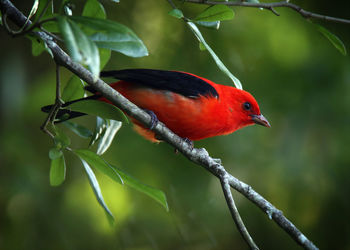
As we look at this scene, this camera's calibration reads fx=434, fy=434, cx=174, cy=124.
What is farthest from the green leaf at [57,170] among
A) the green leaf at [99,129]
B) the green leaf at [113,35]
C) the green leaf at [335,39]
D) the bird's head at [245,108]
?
the bird's head at [245,108]

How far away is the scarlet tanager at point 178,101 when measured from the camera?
11.3 feet

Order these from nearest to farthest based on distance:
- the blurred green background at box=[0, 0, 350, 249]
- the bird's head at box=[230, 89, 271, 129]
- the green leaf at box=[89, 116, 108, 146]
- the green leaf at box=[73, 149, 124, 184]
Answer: the green leaf at box=[73, 149, 124, 184] → the green leaf at box=[89, 116, 108, 146] → the bird's head at box=[230, 89, 271, 129] → the blurred green background at box=[0, 0, 350, 249]

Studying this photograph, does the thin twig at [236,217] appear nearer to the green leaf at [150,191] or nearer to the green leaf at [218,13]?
the green leaf at [150,191]

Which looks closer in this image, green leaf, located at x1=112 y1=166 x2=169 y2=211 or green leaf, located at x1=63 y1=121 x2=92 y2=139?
green leaf, located at x1=112 y1=166 x2=169 y2=211

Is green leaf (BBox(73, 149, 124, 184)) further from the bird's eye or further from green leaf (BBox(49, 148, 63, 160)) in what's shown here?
the bird's eye

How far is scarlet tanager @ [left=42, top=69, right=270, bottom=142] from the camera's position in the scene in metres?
3.46

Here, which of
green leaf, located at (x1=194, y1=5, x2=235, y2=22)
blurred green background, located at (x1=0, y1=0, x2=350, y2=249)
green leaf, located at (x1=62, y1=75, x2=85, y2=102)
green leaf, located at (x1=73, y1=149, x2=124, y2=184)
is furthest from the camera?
blurred green background, located at (x1=0, y1=0, x2=350, y2=249)

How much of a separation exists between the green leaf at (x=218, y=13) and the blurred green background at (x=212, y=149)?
8.45 feet

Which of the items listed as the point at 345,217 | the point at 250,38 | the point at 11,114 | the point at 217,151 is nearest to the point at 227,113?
the point at 217,151

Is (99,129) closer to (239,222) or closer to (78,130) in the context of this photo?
(78,130)

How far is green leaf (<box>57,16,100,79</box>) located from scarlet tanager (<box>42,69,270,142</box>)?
156 centimetres

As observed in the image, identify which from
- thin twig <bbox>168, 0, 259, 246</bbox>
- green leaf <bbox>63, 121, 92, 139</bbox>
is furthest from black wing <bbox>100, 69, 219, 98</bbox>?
thin twig <bbox>168, 0, 259, 246</bbox>

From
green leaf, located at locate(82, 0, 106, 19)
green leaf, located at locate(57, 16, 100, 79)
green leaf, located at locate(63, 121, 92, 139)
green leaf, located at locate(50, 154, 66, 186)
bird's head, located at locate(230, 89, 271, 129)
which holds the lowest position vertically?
bird's head, located at locate(230, 89, 271, 129)

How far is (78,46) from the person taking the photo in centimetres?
158
